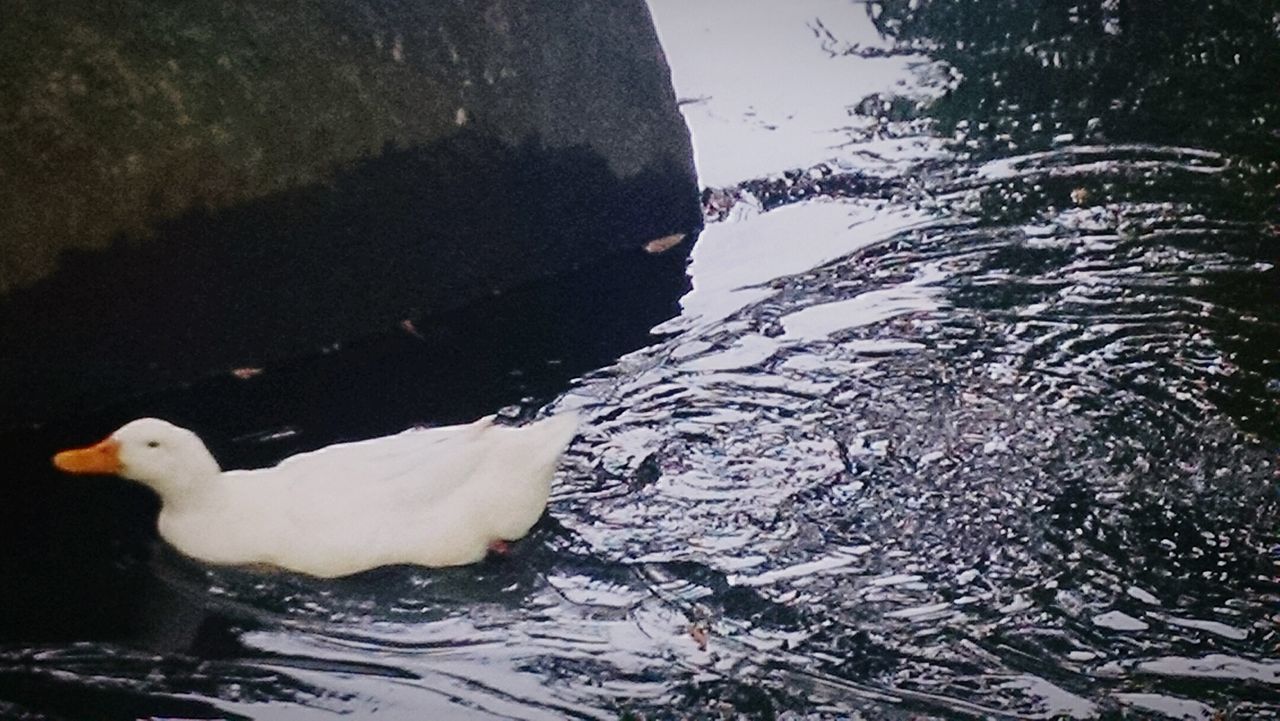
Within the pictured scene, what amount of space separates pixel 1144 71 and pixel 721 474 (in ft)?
14.5

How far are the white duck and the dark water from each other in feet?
0.26

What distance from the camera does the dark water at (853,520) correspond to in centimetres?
298

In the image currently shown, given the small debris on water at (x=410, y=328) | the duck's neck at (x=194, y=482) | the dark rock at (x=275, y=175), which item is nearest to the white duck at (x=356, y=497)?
the duck's neck at (x=194, y=482)

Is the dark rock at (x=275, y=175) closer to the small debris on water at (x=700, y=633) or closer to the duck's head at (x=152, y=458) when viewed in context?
the duck's head at (x=152, y=458)

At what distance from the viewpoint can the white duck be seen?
3420 millimetres

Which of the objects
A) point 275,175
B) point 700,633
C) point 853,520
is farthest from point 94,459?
point 853,520

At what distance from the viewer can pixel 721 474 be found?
3.76 meters

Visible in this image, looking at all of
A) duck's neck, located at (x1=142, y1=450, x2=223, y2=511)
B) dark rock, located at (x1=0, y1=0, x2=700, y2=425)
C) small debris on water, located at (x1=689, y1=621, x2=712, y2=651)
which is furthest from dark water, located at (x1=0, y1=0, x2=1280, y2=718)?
dark rock, located at (x1=0, y1=0, x2=700, y2=425)

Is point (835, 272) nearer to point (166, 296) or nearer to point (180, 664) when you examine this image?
point (166, 296)

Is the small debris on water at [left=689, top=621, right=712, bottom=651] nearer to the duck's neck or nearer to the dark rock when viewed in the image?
the duck's neck

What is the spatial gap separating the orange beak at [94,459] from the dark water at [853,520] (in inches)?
7.0

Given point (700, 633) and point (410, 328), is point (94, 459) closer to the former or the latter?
point (410, 328)

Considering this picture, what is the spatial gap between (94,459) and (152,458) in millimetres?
205

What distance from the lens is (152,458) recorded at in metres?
3.57
